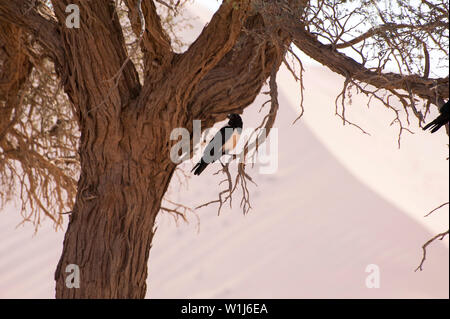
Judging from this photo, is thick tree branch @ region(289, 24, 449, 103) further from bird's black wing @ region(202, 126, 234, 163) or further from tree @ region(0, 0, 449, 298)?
bird's black wing @ region(202, 126, 234, 163)

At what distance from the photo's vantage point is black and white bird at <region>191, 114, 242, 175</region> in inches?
186

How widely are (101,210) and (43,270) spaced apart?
13.7m

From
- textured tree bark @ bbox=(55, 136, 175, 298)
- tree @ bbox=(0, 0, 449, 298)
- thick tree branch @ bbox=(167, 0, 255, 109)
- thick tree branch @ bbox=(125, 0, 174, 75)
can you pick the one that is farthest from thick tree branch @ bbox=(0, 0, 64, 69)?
thick tree branch @ bbox=(167, 0, 255, 109)

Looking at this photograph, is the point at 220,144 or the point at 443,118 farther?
the point at 220,144

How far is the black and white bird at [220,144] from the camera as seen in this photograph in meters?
4.71

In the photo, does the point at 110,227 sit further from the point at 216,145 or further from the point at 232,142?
the point at 232,142

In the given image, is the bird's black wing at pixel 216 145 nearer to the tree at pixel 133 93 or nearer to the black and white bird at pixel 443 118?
the tree at pixel 133 93

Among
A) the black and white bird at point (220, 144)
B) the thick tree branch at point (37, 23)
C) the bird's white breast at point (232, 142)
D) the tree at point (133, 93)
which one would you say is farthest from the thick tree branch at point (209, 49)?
the bird's white breast at point (232, 142)

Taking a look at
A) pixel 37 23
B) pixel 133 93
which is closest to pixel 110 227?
A: pixel 133 93

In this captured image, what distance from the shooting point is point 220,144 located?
16.5ft

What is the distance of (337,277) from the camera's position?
17156mm
